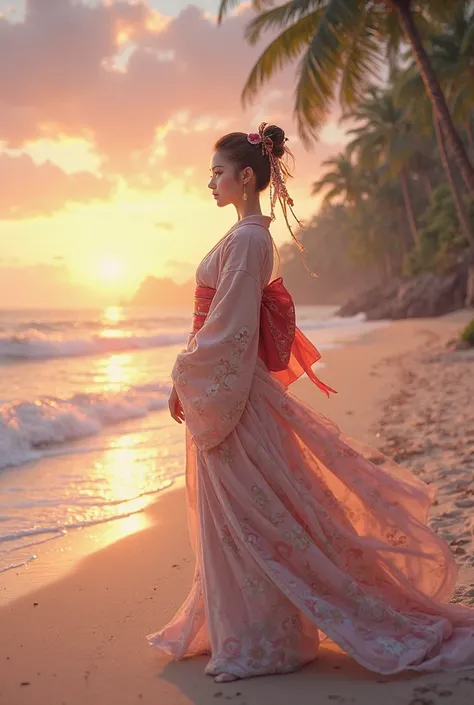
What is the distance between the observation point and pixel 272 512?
94.3 inches

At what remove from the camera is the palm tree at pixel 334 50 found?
36.6 feet

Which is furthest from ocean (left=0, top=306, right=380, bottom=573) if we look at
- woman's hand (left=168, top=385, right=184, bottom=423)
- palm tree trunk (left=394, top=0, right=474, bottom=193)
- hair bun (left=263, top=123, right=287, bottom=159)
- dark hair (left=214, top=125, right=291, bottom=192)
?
palm tree trunk (left=394, top=0, right=474, bottom=193)

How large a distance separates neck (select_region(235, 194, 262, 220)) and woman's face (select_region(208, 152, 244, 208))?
0.09ft

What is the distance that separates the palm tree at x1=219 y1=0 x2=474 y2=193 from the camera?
11141 millimetres

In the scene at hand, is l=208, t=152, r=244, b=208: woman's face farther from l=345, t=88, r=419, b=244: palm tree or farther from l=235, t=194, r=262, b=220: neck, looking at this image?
l=345, t=88, r=419, b=244: palm tree

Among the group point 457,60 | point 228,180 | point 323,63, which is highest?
point 457,60

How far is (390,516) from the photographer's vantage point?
101 inches

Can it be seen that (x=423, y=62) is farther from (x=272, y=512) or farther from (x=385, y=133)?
(x=385, y=133)

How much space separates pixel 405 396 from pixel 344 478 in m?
5.97

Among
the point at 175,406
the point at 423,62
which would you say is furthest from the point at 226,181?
the point at 423,62

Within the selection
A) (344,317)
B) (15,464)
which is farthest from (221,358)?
(344,317)

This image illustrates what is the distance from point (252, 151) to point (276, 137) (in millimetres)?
114

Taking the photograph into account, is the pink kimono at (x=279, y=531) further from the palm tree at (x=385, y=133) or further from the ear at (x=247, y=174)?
the palm tree at (x=385, y=133)

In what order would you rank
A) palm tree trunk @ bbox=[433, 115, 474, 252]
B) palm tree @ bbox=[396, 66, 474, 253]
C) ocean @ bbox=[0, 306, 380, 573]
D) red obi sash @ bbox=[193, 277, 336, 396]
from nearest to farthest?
red obi sash @ bbox=[193, 277, 336, 396] → ocean @ bbox=[0, 306, 380, 573] → palm tree trunk @ bbox=[433, 115, 474, 252] → palm tree @ bbox=[396, 66, 474, 253]
